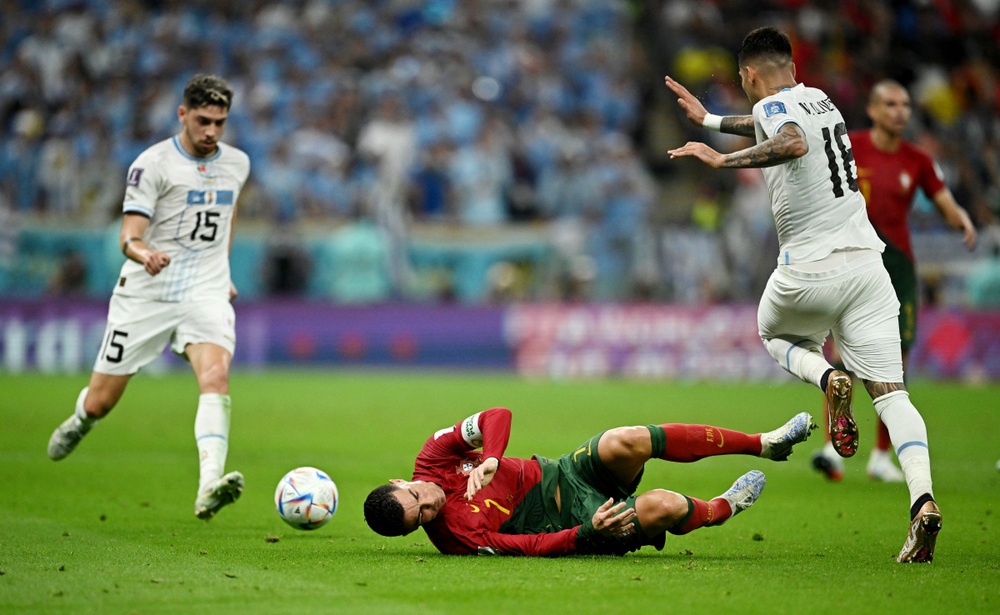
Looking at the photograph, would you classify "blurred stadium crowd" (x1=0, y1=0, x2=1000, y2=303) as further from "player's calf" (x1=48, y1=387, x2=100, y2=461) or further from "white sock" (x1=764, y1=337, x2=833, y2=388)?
"white sock" (x1=764, y1=337, x2=833, y2=388)

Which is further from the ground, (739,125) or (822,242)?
(739,125)

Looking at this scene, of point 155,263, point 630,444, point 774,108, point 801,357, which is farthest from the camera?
point 155,263

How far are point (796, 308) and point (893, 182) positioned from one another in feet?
10.8

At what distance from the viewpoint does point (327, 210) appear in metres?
21.5

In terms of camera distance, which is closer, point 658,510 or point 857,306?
point 658,510

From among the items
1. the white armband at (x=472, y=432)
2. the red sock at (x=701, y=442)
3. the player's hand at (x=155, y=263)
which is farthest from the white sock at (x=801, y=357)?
the player's hand at (x=155, y=263)

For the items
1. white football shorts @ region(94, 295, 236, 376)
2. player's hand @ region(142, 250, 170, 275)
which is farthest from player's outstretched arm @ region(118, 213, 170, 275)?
white football shorts @ region(94, 295, 236, 376)

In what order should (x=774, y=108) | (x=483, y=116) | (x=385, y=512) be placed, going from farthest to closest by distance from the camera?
1. (x=483, y=116)
2. (x=774, y=108)
3. (x=385, y=512)

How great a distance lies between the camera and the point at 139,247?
25.4 feet

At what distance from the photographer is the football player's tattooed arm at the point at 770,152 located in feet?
20.5

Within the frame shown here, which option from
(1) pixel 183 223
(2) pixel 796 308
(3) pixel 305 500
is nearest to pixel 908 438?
(2) pixel 796 308

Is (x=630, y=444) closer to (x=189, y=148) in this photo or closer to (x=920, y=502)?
(x=920, y=502)

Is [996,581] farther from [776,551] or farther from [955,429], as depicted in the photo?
[955,429]

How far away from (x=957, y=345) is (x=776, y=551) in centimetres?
1500
